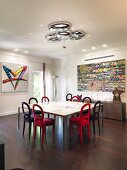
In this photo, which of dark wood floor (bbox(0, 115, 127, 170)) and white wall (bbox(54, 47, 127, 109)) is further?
white wall (bbox(54, 47, 127, 109))

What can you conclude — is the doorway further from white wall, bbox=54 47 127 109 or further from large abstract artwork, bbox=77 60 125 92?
large abstract artwork, bbox=77 60 125 92

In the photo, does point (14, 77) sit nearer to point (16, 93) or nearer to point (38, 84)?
point (16, 93)

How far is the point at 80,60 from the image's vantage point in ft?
23.3

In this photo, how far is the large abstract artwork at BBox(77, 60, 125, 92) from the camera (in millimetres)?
5719

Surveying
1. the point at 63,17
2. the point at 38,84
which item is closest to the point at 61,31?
the point at 63,17

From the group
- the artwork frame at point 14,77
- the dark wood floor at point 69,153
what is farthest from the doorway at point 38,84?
the dark wood floor at point 69,153

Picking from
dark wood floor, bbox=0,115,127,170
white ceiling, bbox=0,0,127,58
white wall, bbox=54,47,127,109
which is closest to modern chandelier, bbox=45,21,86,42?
white ceiling, bbox=0,0,127,58

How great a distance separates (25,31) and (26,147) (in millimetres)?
2841

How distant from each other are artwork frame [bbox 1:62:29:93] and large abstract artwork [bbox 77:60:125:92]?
251cm

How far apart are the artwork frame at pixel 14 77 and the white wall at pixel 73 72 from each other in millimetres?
1851

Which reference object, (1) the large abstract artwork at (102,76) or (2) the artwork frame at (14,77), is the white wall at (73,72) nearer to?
(1) the large abstract artwork at (102,76)

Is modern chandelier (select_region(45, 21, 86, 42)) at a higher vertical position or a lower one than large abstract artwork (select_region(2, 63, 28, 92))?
higher

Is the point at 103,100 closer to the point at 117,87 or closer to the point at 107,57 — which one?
the point at 117,87

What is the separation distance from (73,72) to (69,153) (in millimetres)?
4926
